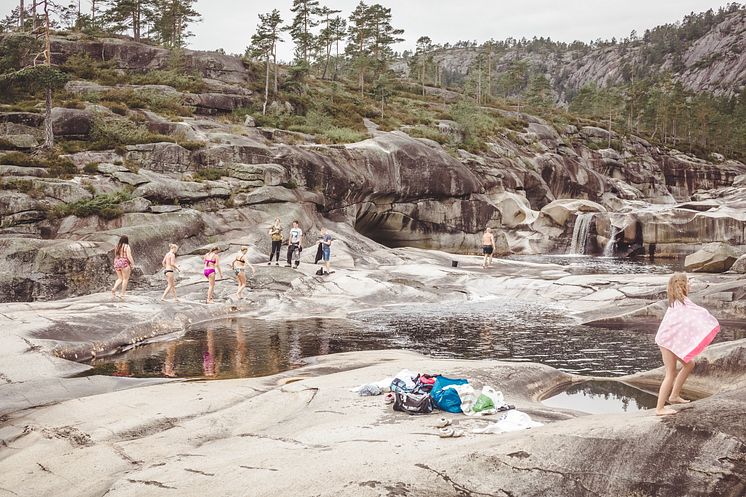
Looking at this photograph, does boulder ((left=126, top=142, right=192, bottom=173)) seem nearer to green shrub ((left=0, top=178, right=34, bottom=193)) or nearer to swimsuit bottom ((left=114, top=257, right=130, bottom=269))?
green shrub ((left=0, top=178, right=34, bottom=193))

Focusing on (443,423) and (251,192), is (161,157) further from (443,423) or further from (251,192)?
(443,423)

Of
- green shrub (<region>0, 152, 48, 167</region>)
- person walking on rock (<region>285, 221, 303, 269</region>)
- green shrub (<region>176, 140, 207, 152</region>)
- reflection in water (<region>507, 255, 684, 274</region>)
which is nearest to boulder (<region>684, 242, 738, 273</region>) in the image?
reflection in water (<region>507, 255, 684, 274</region>)

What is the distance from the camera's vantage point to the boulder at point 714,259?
2552 cm

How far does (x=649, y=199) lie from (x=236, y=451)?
74.5 m

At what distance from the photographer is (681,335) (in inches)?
258

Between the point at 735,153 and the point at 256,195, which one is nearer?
the point at 256,195

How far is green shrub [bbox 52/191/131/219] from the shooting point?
23.3m

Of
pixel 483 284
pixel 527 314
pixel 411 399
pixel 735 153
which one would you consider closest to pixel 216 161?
pixel 483 284

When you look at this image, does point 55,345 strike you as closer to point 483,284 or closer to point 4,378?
point 4,378

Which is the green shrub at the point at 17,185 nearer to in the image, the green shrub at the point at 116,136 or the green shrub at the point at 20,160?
the green shrub at the point at 20,160

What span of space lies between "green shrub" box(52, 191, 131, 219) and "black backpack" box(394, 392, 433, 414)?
2027 centimetres

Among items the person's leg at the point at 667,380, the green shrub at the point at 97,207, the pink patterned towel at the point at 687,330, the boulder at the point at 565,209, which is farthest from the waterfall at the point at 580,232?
the person's leg at the point at 667,380

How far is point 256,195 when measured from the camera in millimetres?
29500

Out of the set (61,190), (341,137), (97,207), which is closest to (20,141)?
(61,190)
